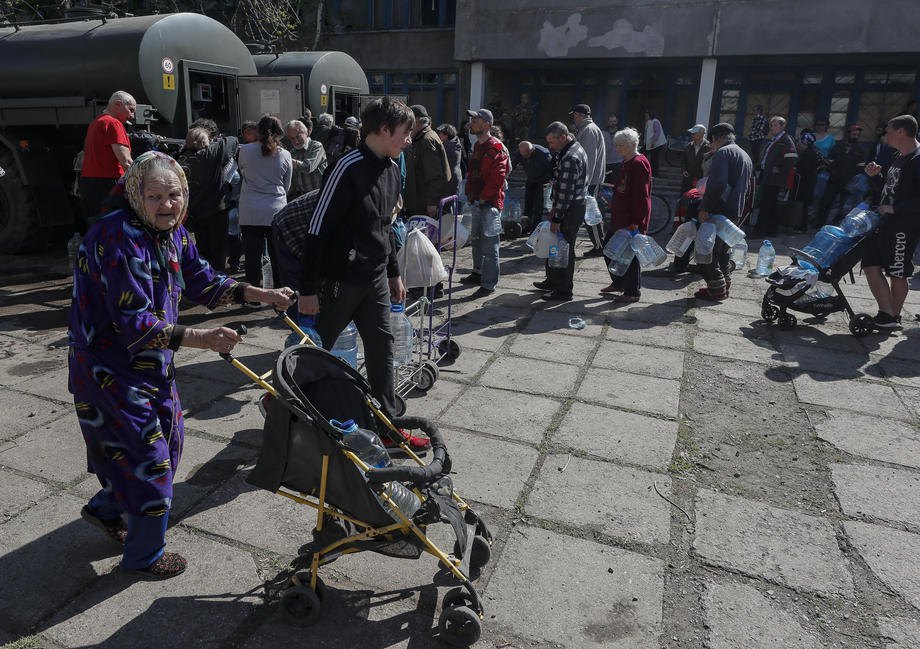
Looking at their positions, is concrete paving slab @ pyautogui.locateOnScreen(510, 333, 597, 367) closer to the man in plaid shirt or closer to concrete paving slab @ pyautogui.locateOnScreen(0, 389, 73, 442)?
the man in plaid shirt

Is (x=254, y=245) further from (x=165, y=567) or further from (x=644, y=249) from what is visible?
(x=165, y=567)

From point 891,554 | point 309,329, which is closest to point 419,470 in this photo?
point 309,329

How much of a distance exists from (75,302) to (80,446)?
5.67ft

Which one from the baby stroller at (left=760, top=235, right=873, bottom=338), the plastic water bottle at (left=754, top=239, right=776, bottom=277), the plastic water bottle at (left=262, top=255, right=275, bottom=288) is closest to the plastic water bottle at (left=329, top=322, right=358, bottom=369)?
the plastic water bottle at (left=262, top=255, right=275, bottom=288)

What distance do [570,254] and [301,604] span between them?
5.43m

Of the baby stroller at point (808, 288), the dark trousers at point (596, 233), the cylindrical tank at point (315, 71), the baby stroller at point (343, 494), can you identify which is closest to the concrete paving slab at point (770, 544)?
the baby stroller at point (343, 494)

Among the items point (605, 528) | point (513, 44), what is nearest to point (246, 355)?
point (605, 528)

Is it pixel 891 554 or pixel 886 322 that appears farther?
pixel 886 322

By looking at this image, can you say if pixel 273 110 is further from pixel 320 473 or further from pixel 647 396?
pixel 320 473

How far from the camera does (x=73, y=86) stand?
7.93 meters

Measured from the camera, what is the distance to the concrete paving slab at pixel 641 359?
17.6 feet

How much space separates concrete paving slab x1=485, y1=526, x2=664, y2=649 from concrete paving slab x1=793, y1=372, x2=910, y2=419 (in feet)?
8.68

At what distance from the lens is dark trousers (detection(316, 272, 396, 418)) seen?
3.71 m

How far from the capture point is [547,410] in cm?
457
